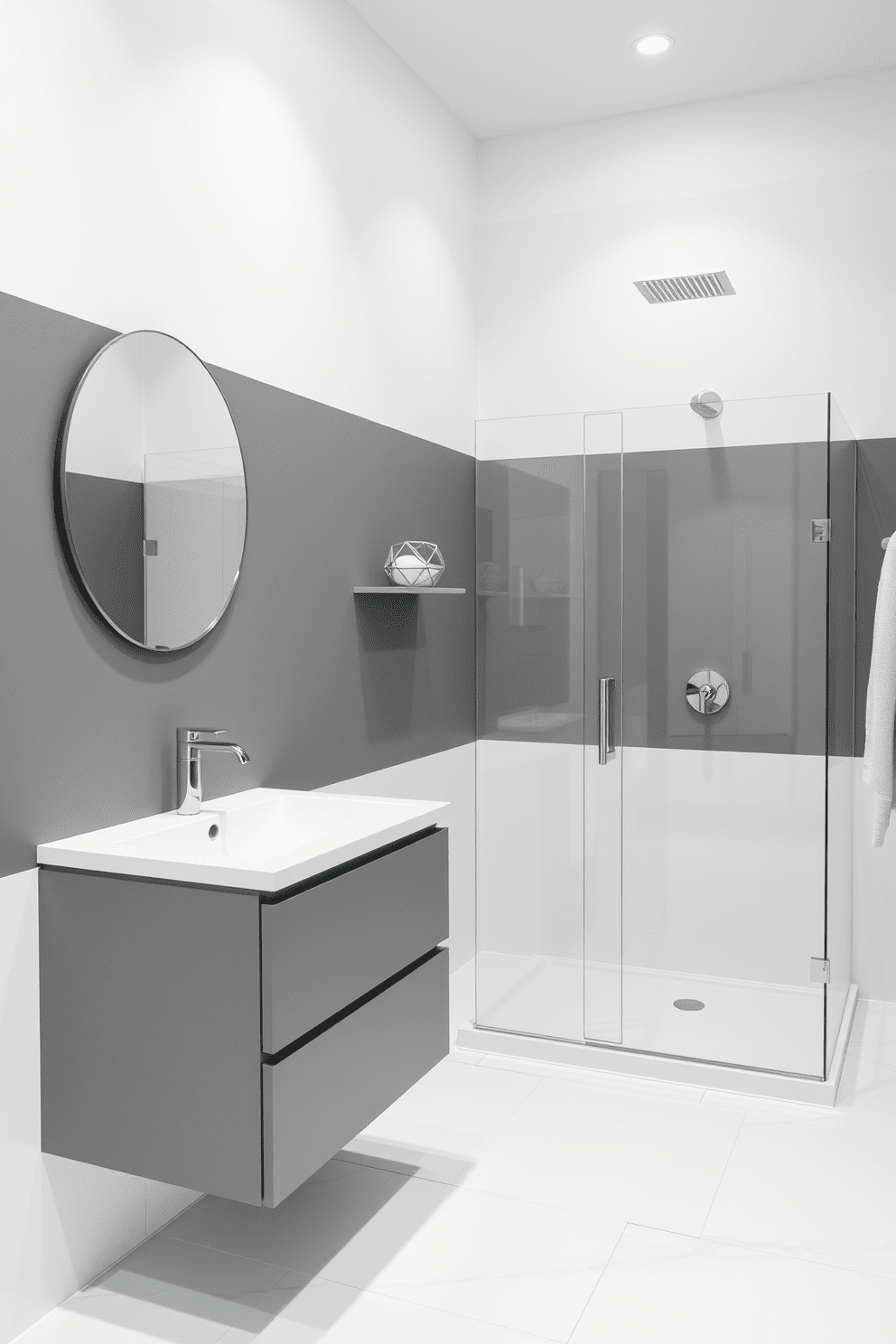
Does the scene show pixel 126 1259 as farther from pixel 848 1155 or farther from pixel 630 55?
pixel 630 55

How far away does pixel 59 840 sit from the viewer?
200 cm

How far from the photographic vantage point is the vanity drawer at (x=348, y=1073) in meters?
1.82

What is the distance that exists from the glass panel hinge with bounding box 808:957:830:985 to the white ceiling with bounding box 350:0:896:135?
2596mm

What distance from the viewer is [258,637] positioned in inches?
102

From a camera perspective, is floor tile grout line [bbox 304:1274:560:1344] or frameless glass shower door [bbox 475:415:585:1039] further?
frameless glass shower door [bbox 475:415:585:1039]

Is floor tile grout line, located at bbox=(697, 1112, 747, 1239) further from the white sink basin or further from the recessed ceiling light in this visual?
the recessed ceiling light

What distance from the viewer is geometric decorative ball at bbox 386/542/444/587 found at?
10.0 ft

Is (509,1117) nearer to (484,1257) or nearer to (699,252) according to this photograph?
(484,1257)

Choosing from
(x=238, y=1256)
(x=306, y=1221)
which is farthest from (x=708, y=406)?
(x=238, y=1256)

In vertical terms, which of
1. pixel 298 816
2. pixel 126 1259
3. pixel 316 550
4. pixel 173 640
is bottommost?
pixel 126 1259

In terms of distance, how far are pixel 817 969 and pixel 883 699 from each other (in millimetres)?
916

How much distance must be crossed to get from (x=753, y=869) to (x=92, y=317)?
2.13 meters

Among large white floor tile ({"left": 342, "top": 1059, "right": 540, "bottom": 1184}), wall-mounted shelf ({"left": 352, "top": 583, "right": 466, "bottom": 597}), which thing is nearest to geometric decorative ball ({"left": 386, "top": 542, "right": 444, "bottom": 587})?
wall-mounted shelf ({"left": 352, "top": 583, "right": 466, "bottom": 597})

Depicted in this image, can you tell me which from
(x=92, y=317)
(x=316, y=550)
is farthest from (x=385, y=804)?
(x=92, y=317)
